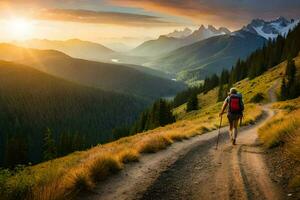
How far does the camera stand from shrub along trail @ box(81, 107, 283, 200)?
33.4ft

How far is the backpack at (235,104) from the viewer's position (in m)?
19.3

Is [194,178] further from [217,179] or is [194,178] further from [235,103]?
[235,103]

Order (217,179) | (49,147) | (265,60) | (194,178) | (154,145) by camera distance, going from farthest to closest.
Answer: (265,60) → (49,147) → (154,145) → (194,178) → (217,179)

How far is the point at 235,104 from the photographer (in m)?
19.4

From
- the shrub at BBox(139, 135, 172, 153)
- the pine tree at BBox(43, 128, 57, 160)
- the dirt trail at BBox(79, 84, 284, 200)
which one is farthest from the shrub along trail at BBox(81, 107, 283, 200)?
the pine tree at BBox(43, 128, 57, 160)

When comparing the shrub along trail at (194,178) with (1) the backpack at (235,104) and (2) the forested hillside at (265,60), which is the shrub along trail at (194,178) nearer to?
(1) the backpack at (235,104)

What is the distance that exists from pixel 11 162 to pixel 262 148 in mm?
83613

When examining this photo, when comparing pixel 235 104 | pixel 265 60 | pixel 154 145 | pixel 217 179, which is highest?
pixel 265 60

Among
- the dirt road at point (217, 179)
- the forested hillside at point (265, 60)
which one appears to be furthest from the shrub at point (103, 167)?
the forested hillside at point (265, 60)

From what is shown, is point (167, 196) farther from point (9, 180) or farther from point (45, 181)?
point (9, 180)

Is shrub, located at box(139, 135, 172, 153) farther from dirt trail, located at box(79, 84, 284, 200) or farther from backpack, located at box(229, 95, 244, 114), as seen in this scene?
backpack, located at box(229, 95, 244, 114)

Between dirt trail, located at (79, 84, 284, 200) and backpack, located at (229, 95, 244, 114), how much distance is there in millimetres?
3273

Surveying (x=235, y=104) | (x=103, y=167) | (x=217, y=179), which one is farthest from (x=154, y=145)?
(x=217, y=179)

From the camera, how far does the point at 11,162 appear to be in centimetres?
8769
